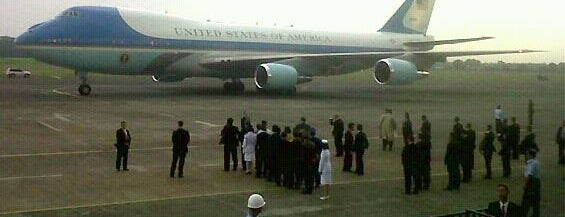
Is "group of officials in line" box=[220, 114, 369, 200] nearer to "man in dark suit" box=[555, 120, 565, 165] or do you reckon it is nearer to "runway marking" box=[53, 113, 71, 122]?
"man in dark suit" box=[555, 120, 565, 165]

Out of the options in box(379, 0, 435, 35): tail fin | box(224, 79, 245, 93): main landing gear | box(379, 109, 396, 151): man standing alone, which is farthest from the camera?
box(379, 0, 435, 35): tail fin

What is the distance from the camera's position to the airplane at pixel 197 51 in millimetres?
29766

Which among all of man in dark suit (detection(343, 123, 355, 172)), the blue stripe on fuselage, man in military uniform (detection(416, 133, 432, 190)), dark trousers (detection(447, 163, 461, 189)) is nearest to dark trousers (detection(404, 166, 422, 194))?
man in military uniform (detection(416, 133, 432, 190))

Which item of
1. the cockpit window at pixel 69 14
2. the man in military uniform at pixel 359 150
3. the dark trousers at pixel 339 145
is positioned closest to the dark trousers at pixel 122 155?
the man in military uniform at pixel 359 150

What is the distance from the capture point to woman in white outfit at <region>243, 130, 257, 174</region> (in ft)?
41.6

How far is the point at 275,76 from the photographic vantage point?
107ft

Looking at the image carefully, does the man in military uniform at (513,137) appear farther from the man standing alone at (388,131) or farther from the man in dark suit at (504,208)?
the man in dark suit at (504,208)

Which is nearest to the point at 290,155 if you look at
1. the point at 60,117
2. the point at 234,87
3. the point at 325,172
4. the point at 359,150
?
the point at 325,172

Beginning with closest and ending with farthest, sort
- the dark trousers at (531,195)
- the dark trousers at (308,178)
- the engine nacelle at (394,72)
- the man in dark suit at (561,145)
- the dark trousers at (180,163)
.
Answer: the dark trousers at (531,195) < the dark trousers at (308,178) < the dark trousers at (180,163) < the man in dark suit at (561,145) < the engine nacelle at (394,72)

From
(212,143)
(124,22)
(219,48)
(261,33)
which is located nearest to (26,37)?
(124,22)

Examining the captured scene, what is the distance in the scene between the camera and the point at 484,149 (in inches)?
504

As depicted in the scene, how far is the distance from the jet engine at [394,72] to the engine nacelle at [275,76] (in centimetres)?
462

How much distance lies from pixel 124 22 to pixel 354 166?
67.7ft

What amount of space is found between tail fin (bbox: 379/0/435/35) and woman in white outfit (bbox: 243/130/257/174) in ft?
116
